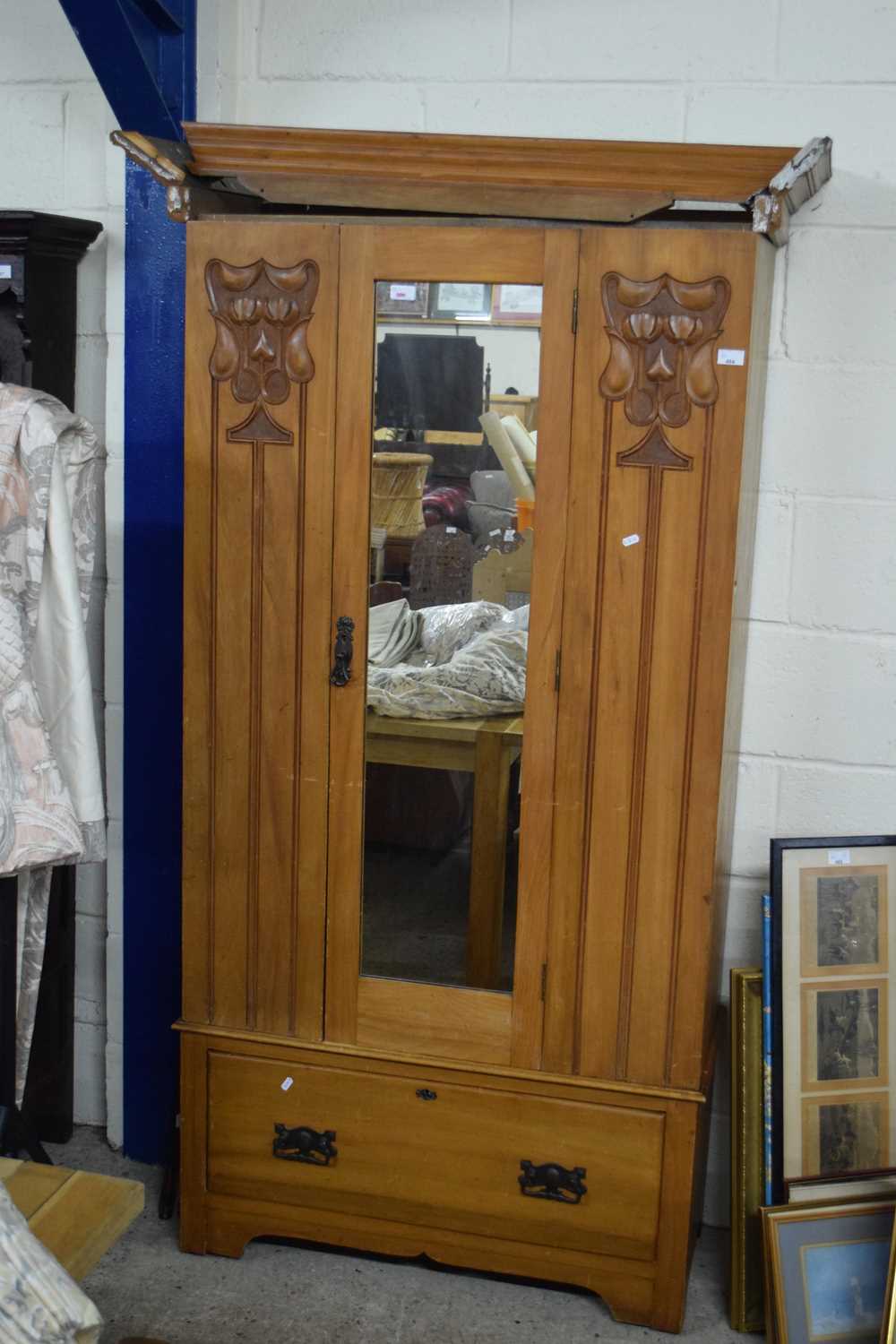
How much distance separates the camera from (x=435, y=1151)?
7.72ft

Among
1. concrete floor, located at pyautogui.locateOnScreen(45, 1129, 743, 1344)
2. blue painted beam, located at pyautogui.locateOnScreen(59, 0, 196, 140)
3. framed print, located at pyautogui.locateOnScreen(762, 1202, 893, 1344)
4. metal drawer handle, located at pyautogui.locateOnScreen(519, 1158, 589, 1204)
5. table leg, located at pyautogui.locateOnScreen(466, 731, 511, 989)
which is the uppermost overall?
blue painted beam, located at pyautogui.locateOnScreen(59, 0, 196, 140)

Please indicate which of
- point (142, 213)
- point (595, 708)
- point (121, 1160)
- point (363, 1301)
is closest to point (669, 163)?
point (595, 708)

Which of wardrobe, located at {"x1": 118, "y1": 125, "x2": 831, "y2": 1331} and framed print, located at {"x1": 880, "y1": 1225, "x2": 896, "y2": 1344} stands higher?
wardrobe, located at {"x1": 118, "y1": 125, "x2": 831, "y2": 1331}

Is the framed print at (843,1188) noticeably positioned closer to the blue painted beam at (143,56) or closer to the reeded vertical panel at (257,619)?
the reeded vertical panel at (257,619)

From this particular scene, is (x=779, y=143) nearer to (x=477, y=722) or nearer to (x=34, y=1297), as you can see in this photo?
(x=477, y=722)

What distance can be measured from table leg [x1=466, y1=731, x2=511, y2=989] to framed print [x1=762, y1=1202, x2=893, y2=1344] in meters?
0.64

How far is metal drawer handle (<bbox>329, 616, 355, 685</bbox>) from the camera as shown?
2.21m

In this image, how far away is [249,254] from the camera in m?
2.14

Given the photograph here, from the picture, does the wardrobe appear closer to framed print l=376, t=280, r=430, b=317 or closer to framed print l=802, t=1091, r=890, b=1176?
framed print l=376, t=280, r=430, b=317

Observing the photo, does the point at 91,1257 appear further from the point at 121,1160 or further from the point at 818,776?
the point at 818,776

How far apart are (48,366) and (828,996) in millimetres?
1843

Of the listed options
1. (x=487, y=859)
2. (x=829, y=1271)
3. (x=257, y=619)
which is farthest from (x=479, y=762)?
(x=829, y=1271)

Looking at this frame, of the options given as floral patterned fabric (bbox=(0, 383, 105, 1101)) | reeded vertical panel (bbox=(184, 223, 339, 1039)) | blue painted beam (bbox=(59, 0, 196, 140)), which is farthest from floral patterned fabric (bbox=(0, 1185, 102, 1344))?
blue painted beam (bbox=(59, 0, 196, 140))

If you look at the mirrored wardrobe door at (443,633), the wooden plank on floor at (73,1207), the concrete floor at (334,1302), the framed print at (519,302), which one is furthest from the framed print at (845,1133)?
the framed print at (519,302)
